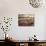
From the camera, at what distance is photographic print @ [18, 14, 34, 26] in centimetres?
551

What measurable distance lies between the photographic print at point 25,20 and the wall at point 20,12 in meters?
0.12

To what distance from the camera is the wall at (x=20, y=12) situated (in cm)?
548

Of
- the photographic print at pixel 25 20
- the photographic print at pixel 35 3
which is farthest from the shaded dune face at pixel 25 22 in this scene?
the photographic print at pixel 35 3

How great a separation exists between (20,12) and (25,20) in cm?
39

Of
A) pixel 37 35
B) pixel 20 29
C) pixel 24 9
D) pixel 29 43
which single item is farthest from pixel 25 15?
pixel 29 43

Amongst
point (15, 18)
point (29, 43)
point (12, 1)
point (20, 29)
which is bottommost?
point (29, 43)

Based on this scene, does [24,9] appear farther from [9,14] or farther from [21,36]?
[21,36]

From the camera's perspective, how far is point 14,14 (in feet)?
18.1

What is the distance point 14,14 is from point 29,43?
1533 mm

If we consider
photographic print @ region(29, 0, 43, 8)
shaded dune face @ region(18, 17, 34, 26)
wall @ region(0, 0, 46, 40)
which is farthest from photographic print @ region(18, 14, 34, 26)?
photographic print @ region(29, 0, 43, 8)

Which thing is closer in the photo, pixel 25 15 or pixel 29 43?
pixel 29 43

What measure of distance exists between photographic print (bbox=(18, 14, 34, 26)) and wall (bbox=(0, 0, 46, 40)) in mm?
124

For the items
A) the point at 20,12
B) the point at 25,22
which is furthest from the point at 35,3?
the point at 25,22

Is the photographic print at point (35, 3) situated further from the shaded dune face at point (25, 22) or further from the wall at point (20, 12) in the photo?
the shaded dune face at point (25, 22)
